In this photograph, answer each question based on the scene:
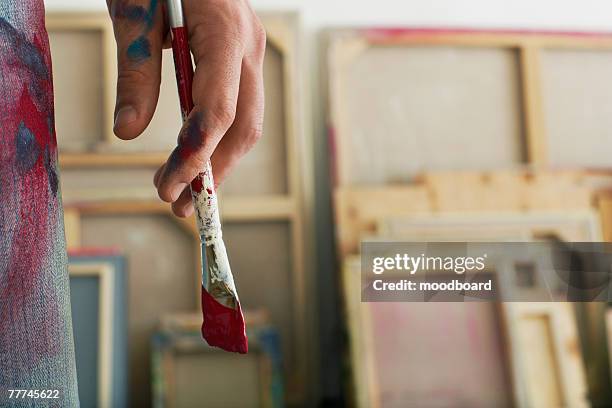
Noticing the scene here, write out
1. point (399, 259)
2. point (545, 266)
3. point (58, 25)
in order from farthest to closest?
point (58, 25)
point (545, 266)
point (399, 259)

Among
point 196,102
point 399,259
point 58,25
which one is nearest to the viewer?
point 196,102

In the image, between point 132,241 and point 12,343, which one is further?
point 132,241

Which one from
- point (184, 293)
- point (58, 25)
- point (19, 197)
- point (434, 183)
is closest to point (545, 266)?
point (434, 183)

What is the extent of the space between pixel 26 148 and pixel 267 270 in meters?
1.80

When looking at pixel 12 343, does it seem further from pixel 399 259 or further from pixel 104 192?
pixel 104 192

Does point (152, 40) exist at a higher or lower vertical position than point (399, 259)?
higher

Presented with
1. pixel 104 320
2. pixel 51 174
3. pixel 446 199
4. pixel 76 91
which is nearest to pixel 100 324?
pixel 104 320

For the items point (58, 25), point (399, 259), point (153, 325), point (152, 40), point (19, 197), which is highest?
point (58, 25)

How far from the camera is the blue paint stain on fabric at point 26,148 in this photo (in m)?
0.39

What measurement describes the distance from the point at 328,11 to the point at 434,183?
71cm

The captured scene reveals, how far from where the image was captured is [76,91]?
2.19 metres

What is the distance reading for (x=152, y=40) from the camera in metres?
0.54

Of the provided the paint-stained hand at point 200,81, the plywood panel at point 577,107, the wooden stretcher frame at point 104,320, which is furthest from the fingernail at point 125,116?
the plywood panel at point 577,107

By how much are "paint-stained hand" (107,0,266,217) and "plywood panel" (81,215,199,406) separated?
5.20ft
